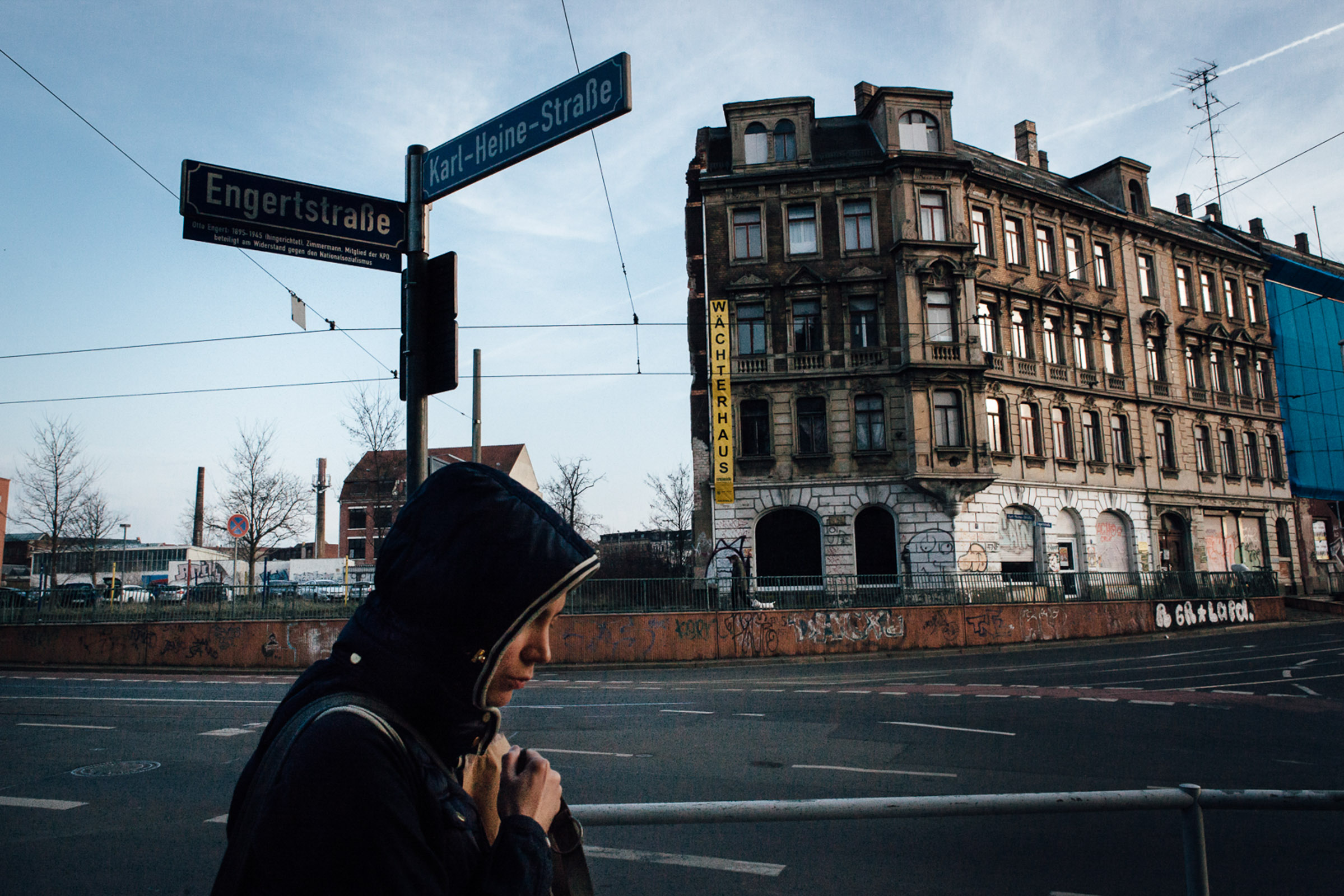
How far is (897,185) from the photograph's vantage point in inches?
1150

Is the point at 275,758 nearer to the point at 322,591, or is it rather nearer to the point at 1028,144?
the point at 322,591

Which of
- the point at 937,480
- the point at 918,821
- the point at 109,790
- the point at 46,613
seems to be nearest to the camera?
the point at 918,821

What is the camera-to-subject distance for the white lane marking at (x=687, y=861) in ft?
15.8

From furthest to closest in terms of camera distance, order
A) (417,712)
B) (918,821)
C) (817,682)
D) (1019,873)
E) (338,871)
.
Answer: (817,682) → (918,821) → (1019,873) → (417,712) → (338,871)

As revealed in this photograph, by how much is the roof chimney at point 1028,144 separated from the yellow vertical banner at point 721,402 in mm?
18399

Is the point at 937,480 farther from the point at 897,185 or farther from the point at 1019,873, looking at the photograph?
the point at 1019,873

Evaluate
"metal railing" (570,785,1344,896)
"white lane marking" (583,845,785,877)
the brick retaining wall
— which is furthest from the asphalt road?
the brick retaining wall

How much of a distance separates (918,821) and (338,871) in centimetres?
550

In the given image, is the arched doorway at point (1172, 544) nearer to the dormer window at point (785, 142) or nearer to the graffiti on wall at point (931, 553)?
the graffiti on wall at point (931, 553)

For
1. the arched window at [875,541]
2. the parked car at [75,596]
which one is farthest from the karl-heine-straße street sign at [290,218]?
the arched window at [875,541]

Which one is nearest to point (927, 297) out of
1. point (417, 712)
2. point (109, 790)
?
point (109, 790)

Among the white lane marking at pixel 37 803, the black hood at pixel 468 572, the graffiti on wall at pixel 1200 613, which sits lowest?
the graffiti on wall at pixel 1200 613

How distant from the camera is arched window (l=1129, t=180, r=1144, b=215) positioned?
36781mm

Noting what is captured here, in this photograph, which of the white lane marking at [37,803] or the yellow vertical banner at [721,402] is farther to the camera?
the yellow vertical banner at [721,402]
